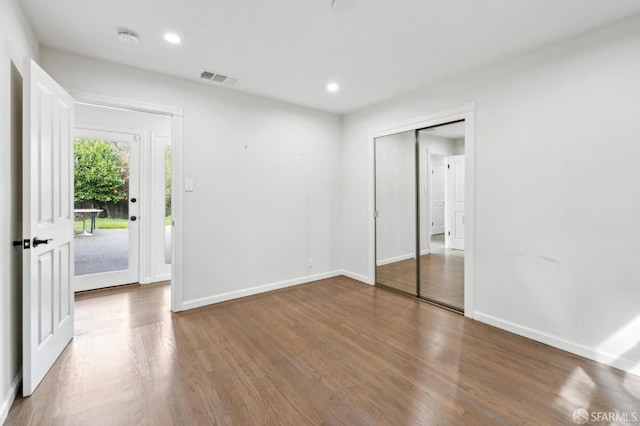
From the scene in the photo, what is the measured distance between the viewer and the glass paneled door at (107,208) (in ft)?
13.5

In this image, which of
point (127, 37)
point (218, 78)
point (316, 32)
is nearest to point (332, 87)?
point (316, 32)

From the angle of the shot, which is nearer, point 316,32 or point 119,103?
point 316,32

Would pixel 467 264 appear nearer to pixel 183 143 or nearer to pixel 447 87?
pixel 447 87

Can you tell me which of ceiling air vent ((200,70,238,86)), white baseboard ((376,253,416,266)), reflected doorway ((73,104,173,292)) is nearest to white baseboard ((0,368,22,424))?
reflected doorway ((73,104,173,292))

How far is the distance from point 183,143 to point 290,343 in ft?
7.81

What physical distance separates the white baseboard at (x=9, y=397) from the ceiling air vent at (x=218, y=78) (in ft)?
9.58

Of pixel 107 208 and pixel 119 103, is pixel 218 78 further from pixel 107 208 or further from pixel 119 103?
pixel 107 208

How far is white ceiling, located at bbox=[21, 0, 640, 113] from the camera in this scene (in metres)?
2.09

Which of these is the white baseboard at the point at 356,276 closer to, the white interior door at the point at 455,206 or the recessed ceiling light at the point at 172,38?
the white interior door at the point at 455,206

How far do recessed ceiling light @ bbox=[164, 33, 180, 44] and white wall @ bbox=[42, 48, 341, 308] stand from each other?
2.54ft

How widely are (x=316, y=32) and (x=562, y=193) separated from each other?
2.43 metres

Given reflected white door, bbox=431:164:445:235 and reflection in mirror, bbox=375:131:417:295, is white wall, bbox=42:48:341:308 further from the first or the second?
reflected white door, bbox=431:164:445:235

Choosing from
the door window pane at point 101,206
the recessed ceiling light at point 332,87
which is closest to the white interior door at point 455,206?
the recessed ceiling light at point 332,87

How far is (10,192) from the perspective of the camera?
186 centimetres
